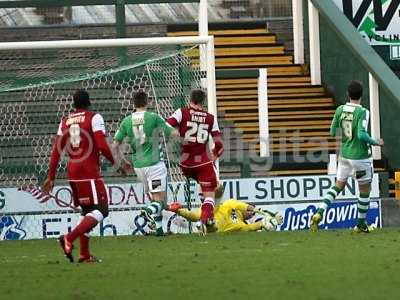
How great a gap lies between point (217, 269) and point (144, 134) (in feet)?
19.4

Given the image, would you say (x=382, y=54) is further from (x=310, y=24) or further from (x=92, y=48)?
(x=92, y=48)

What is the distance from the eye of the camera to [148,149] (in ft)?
59.0

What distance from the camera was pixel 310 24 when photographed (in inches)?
1045

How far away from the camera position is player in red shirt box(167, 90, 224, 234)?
18.0 metres

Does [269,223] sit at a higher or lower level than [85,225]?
lower

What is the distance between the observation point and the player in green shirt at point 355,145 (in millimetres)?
17141

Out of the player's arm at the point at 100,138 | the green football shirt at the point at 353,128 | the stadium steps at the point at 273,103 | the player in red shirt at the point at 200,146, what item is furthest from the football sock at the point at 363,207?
the stadium steps at the point at 273,103

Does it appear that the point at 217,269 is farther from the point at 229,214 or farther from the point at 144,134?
the point at 229,214

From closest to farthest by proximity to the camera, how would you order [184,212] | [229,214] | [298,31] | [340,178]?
[340,178], [184,212], [229,214], [298,31]

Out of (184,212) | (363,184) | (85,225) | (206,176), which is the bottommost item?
(184,212)

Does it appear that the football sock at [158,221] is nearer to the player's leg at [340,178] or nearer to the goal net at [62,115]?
the goal net at [62,115]

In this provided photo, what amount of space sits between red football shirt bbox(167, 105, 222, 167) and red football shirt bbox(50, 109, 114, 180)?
167 inches

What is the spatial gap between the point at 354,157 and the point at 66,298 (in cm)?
809

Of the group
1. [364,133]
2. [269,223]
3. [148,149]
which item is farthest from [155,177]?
[364,133]
